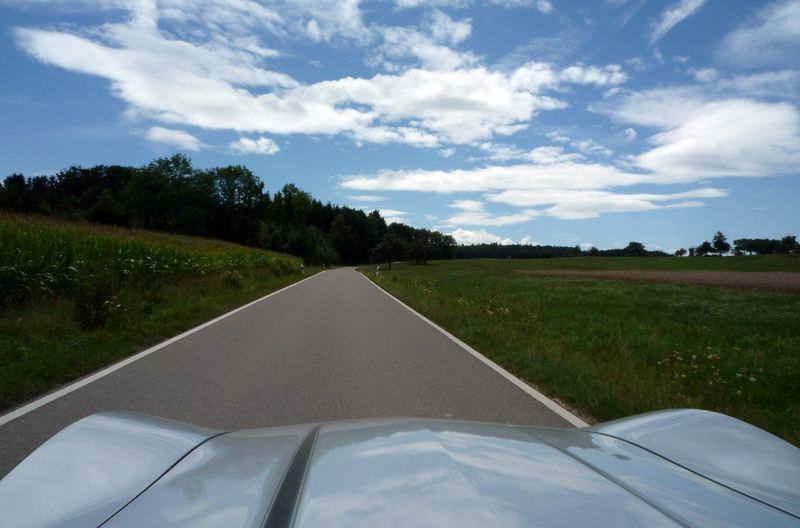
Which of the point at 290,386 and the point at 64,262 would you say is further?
the point at 64,262

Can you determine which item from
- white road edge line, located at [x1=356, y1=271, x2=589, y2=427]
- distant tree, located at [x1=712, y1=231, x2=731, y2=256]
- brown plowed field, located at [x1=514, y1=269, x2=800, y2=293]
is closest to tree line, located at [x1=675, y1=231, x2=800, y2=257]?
distant tree, located at [x1=712, y1=231, x2=731, y2=256]

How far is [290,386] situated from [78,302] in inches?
283

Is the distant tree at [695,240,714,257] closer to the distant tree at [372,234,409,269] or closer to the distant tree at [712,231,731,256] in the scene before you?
the distant tree at [712,231,731,256]

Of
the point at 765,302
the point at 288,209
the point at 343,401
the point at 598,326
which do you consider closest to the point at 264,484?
the point at 343,401

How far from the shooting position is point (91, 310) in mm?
11844

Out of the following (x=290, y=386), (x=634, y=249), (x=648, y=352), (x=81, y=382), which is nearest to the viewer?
(x=290, y=386)

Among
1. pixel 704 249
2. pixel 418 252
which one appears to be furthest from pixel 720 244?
pixel 418 252

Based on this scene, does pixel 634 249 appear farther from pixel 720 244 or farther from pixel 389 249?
pixel 389 249

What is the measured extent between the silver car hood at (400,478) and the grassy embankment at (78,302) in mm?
5124

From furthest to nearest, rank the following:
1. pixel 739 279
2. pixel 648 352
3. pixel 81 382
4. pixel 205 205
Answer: pixel 205 205
pixel 739 279
pixel 648 352
pixel 81 382

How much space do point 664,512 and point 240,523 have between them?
4.42ft

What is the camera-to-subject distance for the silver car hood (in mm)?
1748

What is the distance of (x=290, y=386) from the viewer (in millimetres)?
7176

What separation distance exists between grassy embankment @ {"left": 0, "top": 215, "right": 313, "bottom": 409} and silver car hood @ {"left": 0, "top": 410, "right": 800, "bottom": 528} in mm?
5124
